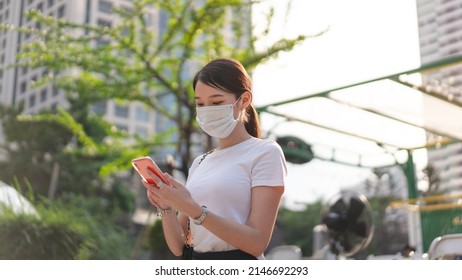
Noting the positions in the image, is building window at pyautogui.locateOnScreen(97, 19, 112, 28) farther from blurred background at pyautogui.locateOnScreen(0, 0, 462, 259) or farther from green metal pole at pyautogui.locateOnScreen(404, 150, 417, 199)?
green metal pole at pyautogui.locateOnScreen(404, 150, 417, 199)

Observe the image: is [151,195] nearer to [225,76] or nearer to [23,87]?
[225,76]

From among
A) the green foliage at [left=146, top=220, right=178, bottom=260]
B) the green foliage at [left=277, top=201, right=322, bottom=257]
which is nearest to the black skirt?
the green foliage at [left=146, top=220, right=178, bottom=260]

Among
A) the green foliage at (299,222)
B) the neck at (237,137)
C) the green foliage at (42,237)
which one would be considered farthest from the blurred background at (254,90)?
the green foliage at (299,222)

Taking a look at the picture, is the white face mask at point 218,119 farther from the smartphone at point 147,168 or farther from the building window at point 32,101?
the building window at point 32,101

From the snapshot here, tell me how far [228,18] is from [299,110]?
1.71 m

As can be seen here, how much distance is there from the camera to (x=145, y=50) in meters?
7.32

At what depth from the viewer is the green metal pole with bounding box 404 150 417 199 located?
714 centimetres

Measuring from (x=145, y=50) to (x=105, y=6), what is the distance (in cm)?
113

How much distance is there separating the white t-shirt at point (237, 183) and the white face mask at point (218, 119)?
7 cm

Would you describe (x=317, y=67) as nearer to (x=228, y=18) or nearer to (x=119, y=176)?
(x=228, y=18)

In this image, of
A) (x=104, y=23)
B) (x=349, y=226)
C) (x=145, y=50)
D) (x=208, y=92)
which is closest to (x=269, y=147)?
A: (x=208, y=92)

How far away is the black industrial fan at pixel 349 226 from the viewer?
13.9 ft
